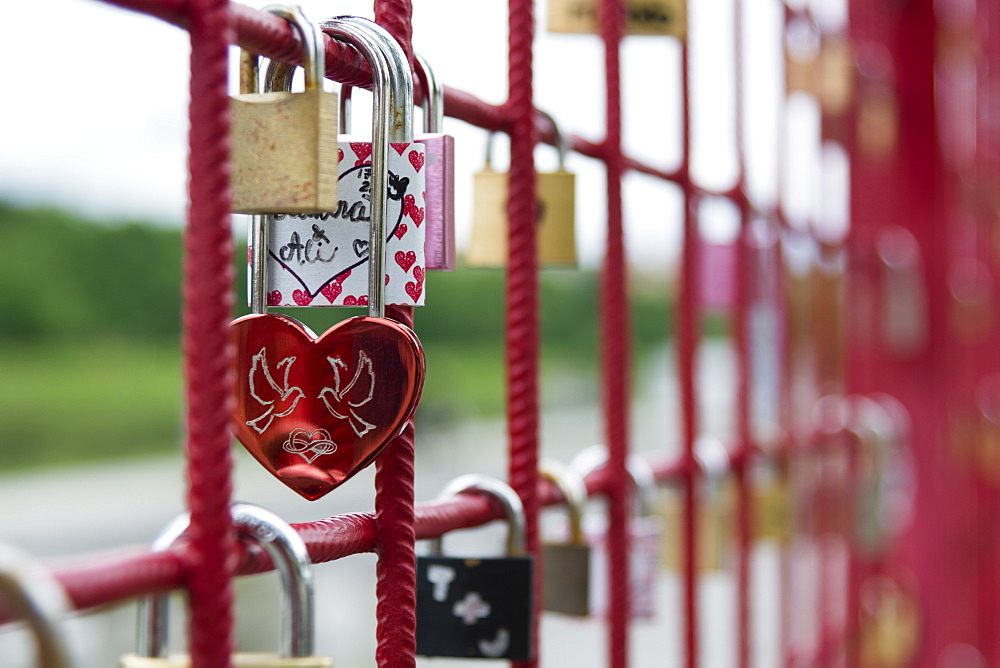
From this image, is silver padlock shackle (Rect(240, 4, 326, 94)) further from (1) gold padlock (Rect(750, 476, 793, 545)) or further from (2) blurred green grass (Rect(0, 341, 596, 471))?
(2) blurred green grass (Rect(0, 341, 596, 471))

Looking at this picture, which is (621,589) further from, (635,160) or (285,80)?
(285,80)

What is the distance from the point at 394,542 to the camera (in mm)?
449

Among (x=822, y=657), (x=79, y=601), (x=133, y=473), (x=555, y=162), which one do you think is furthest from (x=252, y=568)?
(x=133, y=473)

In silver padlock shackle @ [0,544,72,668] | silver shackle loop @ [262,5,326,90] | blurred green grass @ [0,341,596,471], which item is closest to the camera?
silver padlock shackle @ [0,544,72,668]

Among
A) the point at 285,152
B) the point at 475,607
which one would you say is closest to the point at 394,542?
the point at 475,607

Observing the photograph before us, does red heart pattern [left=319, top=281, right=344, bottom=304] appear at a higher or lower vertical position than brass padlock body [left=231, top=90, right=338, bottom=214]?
lower

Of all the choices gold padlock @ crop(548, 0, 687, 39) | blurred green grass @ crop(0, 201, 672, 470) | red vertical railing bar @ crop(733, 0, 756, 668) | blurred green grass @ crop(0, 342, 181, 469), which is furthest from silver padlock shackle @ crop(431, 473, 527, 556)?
blurred green grass @ crop(0, 342, 181, 469)

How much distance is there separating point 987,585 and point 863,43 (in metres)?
1.19

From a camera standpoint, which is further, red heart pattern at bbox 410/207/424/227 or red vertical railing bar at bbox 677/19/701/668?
red vertical railing bar at bbox 677/19/701/668

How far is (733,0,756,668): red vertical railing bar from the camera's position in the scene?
3.52 feet

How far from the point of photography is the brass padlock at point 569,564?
0.62 metres

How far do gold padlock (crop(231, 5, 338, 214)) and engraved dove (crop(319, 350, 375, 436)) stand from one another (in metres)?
0.06

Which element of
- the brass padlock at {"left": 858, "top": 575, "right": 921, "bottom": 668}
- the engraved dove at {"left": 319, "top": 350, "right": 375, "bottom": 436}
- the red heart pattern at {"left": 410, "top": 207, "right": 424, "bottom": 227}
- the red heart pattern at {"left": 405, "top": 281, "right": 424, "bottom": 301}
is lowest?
A: the brass padlock at {"left": 858, "top": 575, "right": 921, "bottom": 668}

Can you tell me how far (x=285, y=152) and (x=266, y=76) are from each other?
2.9 inches
